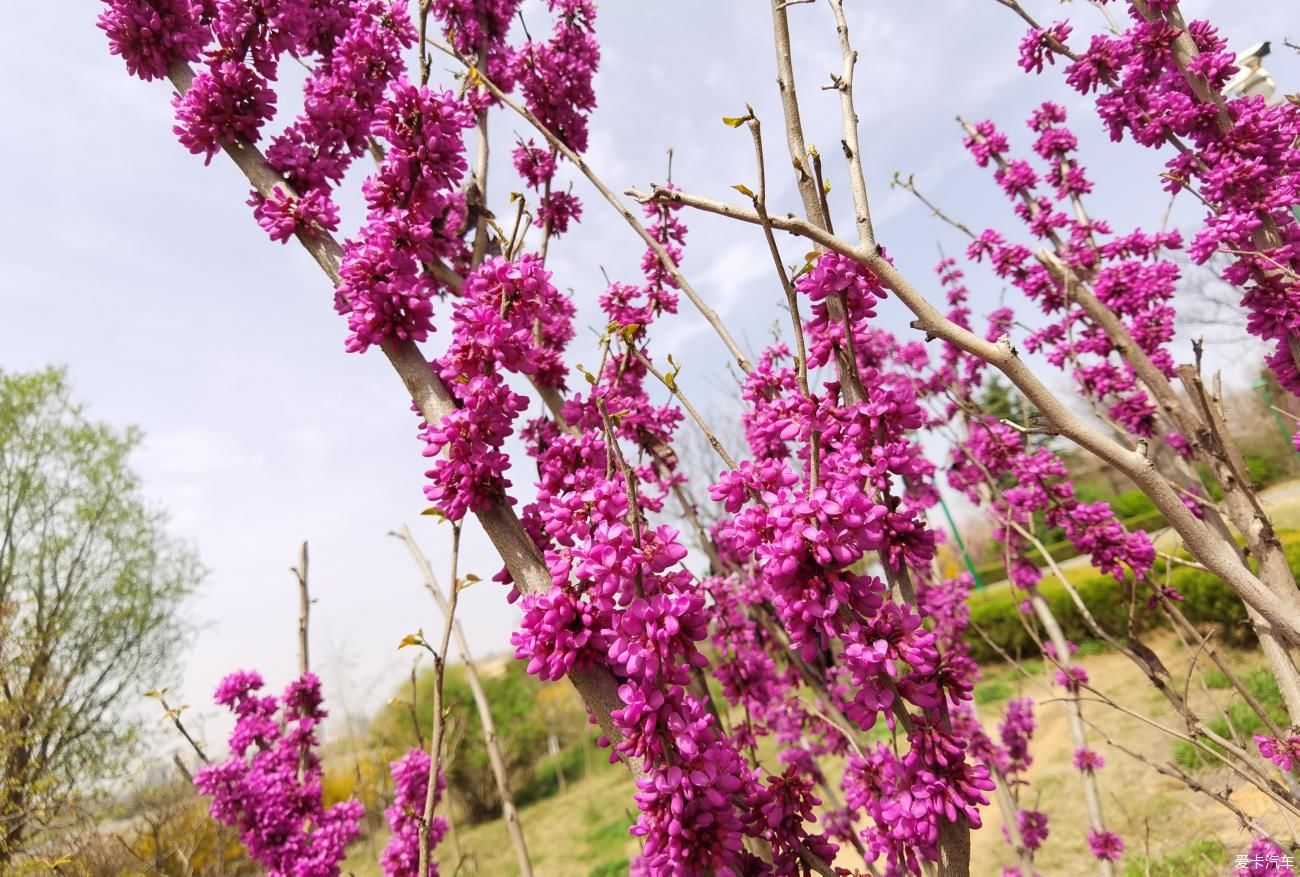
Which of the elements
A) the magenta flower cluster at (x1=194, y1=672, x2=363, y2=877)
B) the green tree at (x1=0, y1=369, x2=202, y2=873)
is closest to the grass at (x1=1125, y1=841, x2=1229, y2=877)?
the magenta flower cluster at (x1=194, y1=672, x2=363, y2=877)

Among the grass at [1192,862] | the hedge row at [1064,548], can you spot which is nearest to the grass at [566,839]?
the grass at [1192,862]

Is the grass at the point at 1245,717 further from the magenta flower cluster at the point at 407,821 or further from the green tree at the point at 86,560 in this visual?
the green tree at the point at 86,560

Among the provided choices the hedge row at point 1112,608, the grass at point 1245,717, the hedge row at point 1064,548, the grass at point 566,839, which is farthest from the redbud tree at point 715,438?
the hedge row at point 1064,548

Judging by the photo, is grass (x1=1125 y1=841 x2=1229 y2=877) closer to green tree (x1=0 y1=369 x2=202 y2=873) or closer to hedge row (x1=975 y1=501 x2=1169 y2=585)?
hedge row (x1=975 y1=501 x2=1169 y2=585)

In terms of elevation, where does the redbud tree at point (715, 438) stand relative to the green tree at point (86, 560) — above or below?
below

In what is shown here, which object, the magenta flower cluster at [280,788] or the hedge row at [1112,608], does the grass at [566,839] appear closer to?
the hedge row at [1112,608]

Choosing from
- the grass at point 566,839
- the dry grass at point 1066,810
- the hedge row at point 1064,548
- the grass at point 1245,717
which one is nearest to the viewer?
the dry grass at point 1066,810

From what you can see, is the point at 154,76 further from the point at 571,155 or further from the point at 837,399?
the point at 837,399

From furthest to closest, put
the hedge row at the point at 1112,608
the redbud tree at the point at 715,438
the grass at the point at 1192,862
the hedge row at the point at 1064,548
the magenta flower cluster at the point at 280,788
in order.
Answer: the hedge row at the point at 1064,548 → the hedge row at the point at 1112,608 → the grass at the point at 1192,862 → the magenta flower cluster at the point at 280,788 → the redbud tree at the point at 715,438

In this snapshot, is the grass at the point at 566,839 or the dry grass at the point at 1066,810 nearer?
the dry grass at the point at 1066,810

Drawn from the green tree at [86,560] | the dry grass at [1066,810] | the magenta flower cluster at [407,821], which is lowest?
the dry grass at [1066,810]

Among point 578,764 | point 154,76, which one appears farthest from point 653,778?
point 578,764

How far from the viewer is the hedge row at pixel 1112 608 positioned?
11544mm

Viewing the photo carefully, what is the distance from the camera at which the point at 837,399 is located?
1.61m
